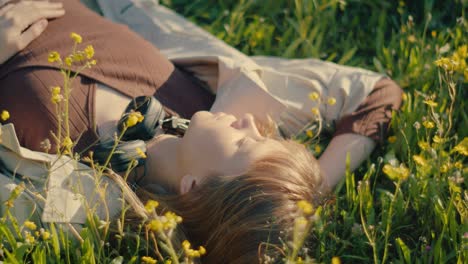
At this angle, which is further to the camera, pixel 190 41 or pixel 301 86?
pixel 190 41

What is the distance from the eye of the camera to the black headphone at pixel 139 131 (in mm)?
2416

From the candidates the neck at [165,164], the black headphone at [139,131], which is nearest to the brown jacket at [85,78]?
the black headphone at [139,131]

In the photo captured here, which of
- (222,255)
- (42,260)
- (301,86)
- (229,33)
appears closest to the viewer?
(42,260)

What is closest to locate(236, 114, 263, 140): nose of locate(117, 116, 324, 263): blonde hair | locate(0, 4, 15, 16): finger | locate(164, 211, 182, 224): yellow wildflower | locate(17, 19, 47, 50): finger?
locate(117, 116, 324, 263): blonde hair

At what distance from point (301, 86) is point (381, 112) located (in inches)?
14.2

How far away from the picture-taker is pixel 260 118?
2.91 metres

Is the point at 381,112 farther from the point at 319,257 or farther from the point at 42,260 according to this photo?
the point at 42,260

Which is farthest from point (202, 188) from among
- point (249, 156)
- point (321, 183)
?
point (321, 183)

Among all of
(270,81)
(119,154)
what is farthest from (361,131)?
(119,154)

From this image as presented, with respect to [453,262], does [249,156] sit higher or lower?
higher

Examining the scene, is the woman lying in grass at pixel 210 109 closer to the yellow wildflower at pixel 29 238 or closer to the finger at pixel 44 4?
the finger at pixel 44 4

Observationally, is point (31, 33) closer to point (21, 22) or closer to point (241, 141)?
point (21, 22)

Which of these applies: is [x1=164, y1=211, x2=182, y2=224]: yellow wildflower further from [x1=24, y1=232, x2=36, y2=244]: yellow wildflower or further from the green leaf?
the green leaf

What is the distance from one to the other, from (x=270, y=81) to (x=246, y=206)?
0.97 m
